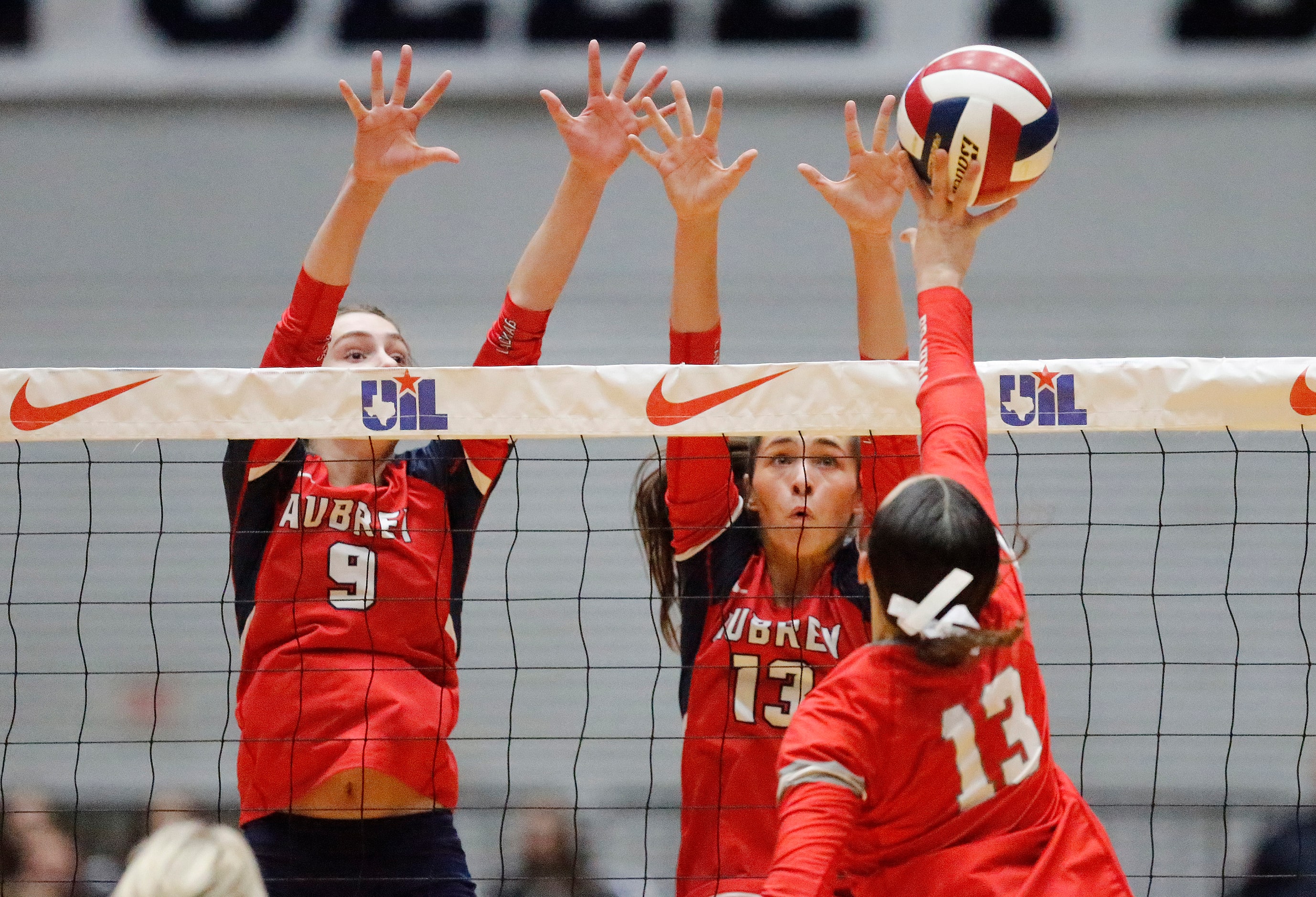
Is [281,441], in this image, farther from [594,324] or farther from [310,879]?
[594,324]

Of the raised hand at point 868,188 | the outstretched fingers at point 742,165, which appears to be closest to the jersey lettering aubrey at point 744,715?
the raised hand at point 868,188

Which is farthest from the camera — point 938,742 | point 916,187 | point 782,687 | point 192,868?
point 782,687

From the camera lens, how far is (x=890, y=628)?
2.10 meters

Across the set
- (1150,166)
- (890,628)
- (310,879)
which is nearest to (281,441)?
(310,879)

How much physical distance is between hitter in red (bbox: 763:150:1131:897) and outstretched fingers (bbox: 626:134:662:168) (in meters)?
1.34

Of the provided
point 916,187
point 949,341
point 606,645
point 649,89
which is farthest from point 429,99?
point 606,645

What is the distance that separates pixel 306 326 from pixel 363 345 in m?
0.20

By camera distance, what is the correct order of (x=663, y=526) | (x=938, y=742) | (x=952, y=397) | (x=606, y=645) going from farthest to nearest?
(x=606, y=645) → (x=663, y=526) → (x=952, y=397) → (x=938, y=742)

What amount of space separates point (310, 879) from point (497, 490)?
441cm

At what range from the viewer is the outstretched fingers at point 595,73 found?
323 cm

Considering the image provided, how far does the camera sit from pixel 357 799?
3027mm

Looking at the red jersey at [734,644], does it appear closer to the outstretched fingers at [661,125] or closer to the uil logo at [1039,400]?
the uil logo at [1039,400]

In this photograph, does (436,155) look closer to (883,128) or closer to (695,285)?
(695,285)

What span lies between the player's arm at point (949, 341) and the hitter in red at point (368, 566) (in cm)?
111
